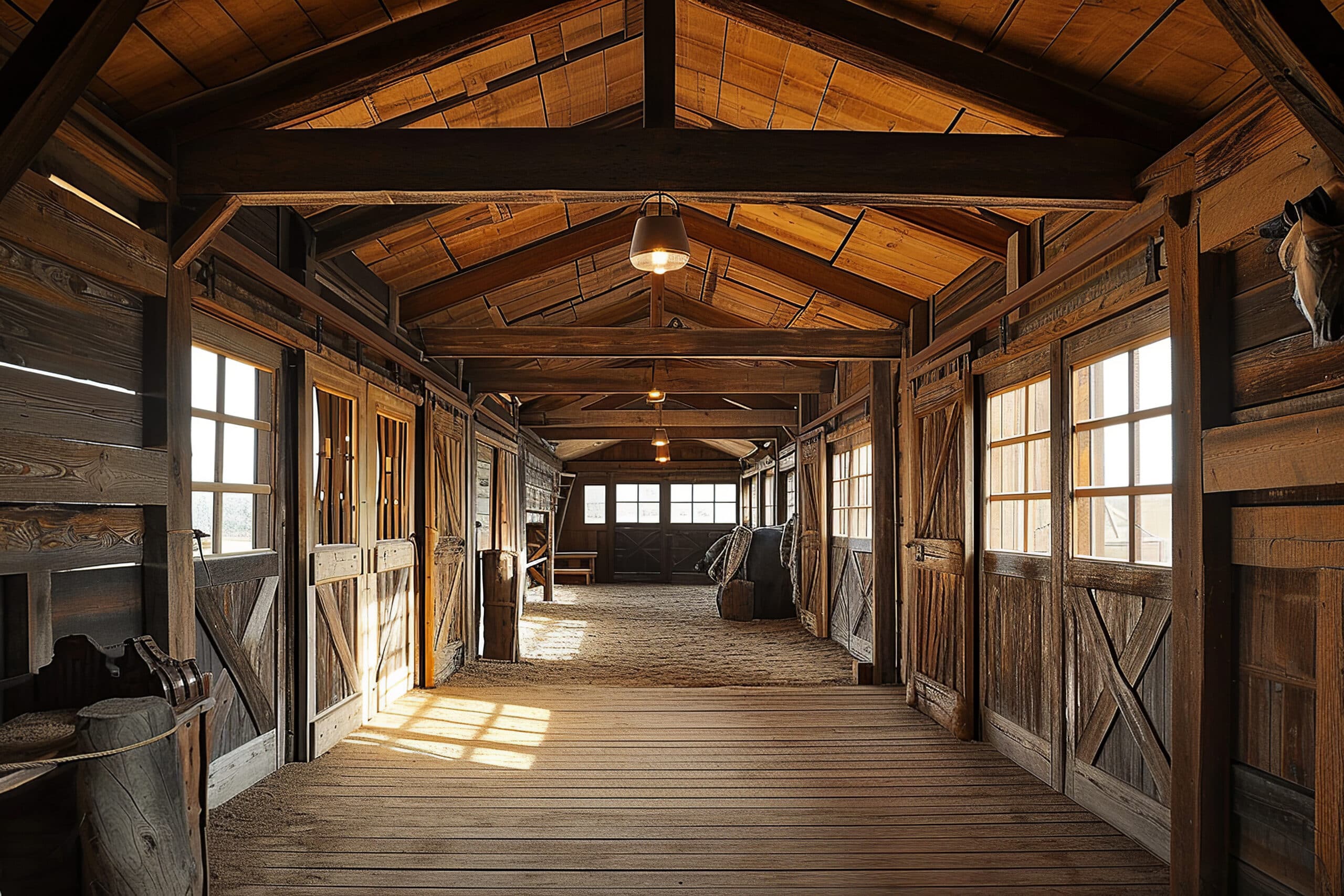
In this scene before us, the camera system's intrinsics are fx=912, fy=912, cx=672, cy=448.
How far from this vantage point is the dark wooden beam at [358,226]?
5.09 meters

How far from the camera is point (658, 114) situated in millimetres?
3545

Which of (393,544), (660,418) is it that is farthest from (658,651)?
(660,418)

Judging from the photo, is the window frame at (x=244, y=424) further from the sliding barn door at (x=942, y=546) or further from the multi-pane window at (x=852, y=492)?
the multi-pane window at (x=852, y=492)

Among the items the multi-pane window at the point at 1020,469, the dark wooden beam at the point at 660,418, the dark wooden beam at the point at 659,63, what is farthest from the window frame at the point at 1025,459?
the dark wooden beam at the point at 660,418

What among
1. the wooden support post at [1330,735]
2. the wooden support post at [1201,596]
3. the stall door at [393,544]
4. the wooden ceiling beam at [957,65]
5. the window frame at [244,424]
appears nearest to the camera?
the wooden support post at [1330,735]

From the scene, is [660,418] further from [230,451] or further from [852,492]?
[230,451]

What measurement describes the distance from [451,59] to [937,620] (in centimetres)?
458

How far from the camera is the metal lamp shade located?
4.11 m

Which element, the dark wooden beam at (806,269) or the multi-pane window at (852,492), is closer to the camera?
the dark wooden beam at (806,269)

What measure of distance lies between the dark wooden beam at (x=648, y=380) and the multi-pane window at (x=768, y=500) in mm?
5548

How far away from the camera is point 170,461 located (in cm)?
329

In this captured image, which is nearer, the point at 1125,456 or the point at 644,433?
the point at 1125,456

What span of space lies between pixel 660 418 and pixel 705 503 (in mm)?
7329

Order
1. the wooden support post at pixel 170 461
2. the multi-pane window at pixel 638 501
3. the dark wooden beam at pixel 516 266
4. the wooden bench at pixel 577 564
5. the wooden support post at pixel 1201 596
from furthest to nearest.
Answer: the multi-pane window at pixel 638 501 → the wooden bench at pixel 577 564 → the dark wooden beam at pixel 516 266 → the wooden support post at pixel 170 461 → the wooden support post at pixel 1201 596
